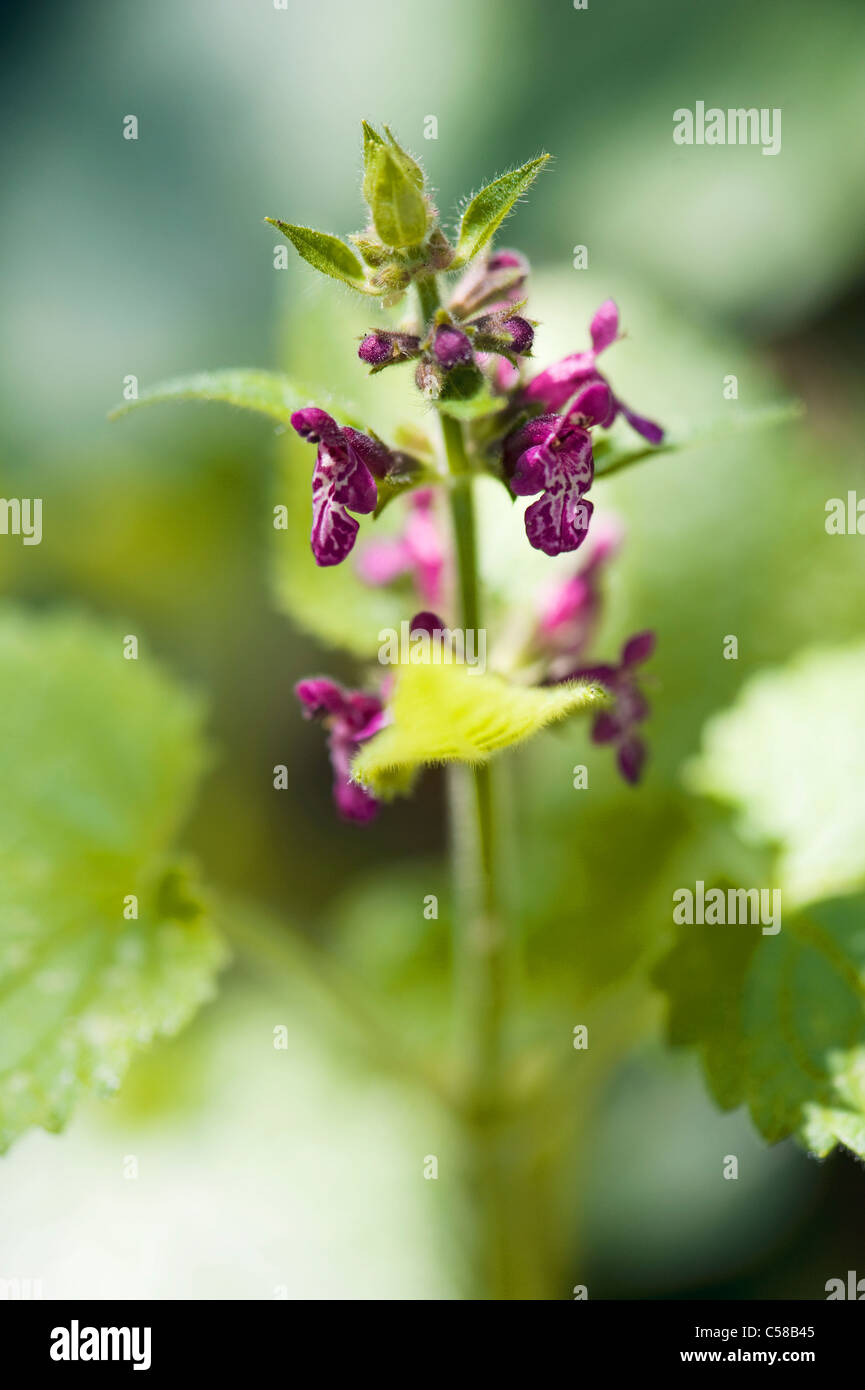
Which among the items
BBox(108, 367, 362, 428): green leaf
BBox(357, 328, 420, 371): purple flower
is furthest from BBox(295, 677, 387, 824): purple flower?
BBox(357, 328, 420, 371): purple flower

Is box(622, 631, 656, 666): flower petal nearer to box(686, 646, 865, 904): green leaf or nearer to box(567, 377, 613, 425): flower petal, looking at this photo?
box(567, 377, 613, 425): flower petal

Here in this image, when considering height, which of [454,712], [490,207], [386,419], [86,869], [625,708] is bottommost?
[86,869]

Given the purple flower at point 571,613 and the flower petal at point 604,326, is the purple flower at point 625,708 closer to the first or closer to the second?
the purple flower at point 571,613

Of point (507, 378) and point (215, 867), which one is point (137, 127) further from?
point (507, 378)

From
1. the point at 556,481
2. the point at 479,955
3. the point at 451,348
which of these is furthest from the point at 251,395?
the point at 479,955

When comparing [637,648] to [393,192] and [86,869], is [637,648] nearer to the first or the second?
[393,192]

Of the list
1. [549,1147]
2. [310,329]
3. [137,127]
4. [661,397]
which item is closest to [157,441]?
[137,127]
